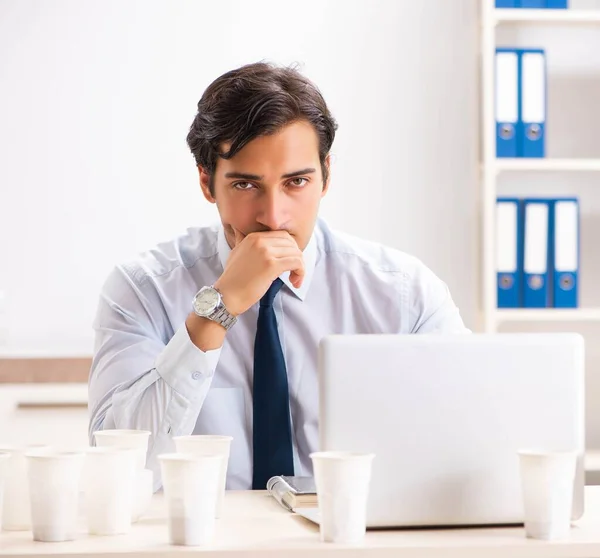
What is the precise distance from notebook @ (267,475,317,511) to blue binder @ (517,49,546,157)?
2.04 metres

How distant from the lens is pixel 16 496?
116 cm

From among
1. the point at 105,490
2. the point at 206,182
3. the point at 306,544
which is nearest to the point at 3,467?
the point at 105,490

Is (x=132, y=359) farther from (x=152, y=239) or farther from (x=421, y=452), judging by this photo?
(x=152, y=239)

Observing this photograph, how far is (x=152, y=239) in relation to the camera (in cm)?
348

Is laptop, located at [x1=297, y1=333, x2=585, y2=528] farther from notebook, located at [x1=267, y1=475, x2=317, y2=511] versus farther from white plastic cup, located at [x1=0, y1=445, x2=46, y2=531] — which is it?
white plastic cup, located at [x1=0, y1=445, x2=46, y2=531]

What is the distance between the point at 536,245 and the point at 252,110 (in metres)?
1.59

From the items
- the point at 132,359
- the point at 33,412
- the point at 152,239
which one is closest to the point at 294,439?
the point at 132,359

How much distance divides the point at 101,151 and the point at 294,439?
1.91m

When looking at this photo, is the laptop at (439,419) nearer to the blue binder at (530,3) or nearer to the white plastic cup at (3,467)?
the white plastic cup at (3,467)

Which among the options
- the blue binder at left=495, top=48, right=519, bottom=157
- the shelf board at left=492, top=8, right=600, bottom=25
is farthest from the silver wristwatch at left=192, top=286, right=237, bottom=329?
the shelf board at left=492, top=8, right=600, bottom=25

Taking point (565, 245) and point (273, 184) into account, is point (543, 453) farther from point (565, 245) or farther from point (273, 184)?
point (565, 245)

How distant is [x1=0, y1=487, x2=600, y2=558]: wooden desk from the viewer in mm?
1047

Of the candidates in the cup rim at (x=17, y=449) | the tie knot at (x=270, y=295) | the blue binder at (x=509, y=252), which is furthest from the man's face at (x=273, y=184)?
the blue binder at (x=509, y=252)

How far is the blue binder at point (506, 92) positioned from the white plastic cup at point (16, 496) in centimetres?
239
